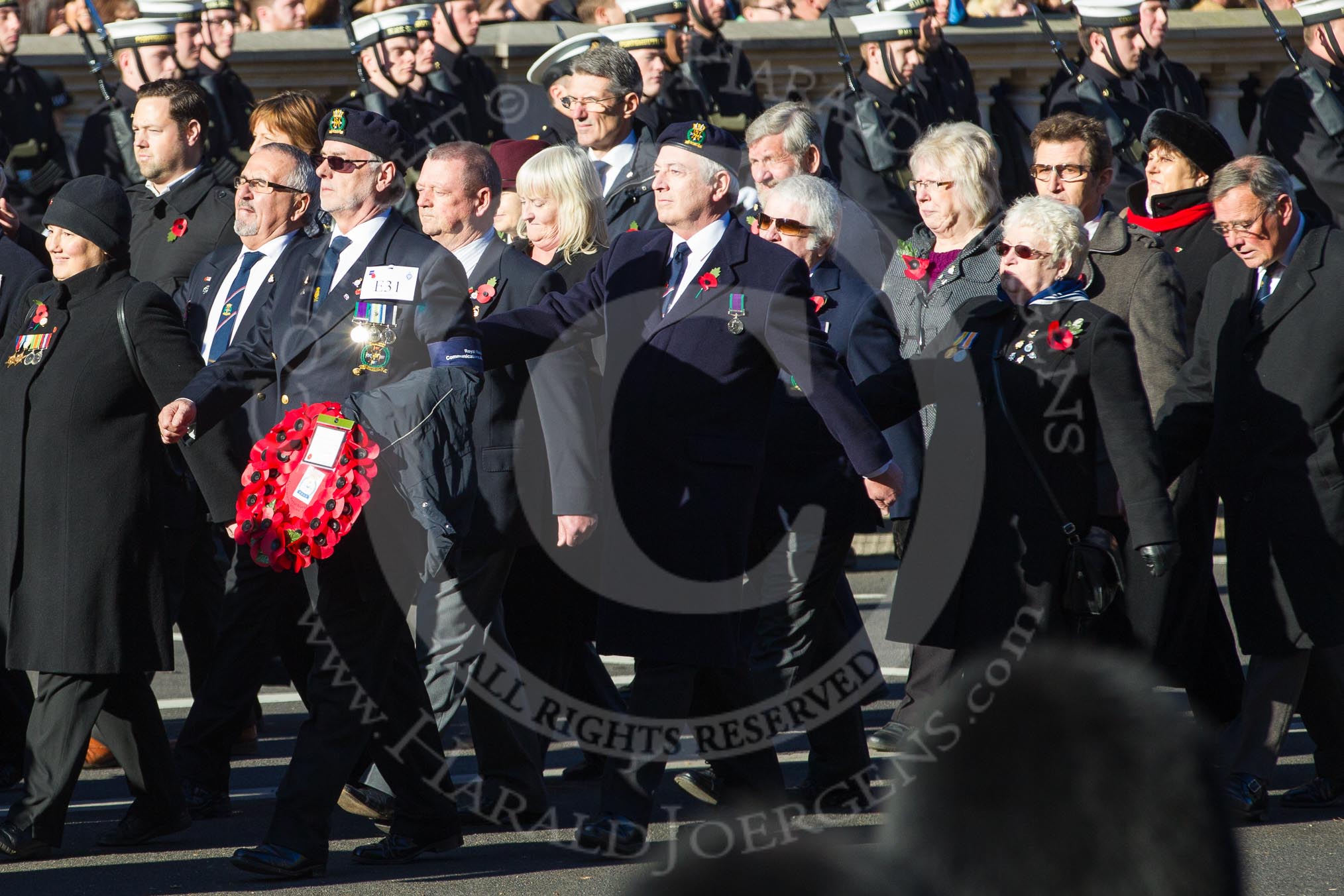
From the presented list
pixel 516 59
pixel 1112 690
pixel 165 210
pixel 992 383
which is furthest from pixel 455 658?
pixel 516 59

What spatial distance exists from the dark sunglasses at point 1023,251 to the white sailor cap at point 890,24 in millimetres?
5534

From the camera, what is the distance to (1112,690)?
1.42 m

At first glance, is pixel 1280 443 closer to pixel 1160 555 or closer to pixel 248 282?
pixel 1160 555

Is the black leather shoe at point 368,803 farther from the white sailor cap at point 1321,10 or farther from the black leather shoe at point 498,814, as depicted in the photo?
the white sailor cap at point 1321,10

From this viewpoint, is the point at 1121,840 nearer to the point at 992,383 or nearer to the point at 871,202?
the point at 992,383

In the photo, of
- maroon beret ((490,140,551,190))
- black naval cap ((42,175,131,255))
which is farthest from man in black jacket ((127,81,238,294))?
black naval cap ((42,175,131,255))

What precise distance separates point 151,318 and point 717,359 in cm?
154

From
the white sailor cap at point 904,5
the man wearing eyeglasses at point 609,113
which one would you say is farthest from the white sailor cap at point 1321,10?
the man wearing eyeglasses at point 609,113

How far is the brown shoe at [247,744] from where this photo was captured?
6.49 m

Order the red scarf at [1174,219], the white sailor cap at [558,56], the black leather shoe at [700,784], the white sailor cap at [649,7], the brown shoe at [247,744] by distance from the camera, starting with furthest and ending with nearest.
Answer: the white sailor cap at [649,7] < the white sailor cap at [558,56] < the red scarf at [1174,219] < the brown shoe at [247,744] < the black leather shoe at [700,784]

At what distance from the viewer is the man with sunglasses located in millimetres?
10234

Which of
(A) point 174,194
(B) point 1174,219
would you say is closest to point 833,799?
(B) point 1174,219

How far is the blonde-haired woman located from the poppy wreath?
5.59ft

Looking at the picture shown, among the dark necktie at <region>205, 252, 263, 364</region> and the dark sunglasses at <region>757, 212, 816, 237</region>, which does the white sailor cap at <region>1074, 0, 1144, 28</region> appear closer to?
the dark sunglasses at <region>757, 212, 816, 237</region>
